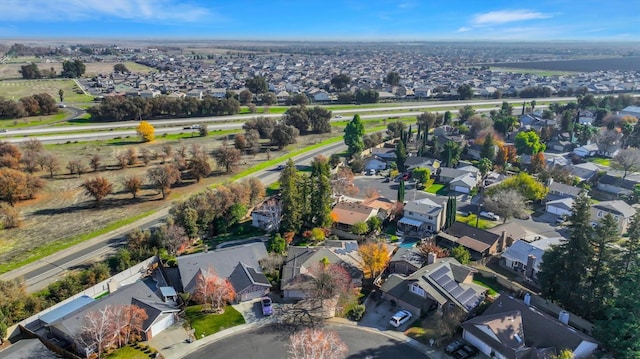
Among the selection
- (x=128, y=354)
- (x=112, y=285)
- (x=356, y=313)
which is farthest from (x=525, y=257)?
(x=112, y=285)

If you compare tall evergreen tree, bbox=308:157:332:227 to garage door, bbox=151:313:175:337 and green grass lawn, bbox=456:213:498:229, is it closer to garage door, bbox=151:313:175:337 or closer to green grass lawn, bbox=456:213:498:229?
green grass lawn, bbox=456:213:498:229

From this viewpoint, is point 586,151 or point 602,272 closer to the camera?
point 602,272

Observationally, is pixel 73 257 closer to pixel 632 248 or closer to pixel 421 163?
pixel 632 248

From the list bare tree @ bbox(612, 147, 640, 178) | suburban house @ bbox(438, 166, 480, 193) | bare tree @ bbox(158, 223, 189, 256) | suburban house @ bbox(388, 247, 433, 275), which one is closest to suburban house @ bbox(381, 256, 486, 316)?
suburban house @ bbox(388, 247, 433, 275)

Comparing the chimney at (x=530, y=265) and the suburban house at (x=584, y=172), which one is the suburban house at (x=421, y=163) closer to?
the suburban house at (x=584, y=172)

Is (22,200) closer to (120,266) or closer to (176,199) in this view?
(176,199)

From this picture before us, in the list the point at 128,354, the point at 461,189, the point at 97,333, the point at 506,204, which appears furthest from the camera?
the point at 461,189

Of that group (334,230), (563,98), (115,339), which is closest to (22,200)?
(115,339)
